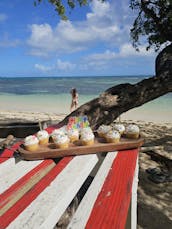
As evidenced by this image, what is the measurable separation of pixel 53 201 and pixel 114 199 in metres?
0.34

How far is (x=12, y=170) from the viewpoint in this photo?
1631mm

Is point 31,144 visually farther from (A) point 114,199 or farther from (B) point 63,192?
(A) point 114,199

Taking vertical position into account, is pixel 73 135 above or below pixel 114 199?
above

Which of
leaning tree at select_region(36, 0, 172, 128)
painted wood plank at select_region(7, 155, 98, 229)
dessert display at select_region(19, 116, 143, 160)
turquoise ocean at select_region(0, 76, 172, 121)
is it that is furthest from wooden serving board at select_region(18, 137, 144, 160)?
turquoise ocean at select_region(0, 76, 172, 121)

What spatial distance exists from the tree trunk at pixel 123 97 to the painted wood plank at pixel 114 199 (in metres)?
2.51

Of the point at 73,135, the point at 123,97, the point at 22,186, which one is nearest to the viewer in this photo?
the point at 22,186

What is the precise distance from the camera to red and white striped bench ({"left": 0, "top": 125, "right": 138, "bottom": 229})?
1059 mm

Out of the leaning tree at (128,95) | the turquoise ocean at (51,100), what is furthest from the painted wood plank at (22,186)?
the turquoise ocean at (51,100)

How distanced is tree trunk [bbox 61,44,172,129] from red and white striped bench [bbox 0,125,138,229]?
93.7 inches

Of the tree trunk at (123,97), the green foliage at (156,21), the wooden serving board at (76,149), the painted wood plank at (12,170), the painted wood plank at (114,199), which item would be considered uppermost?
the green foliage at (156,21)

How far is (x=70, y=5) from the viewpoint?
5.56 m

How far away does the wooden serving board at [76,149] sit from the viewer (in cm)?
186

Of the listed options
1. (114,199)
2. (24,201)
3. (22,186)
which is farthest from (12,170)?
(114,199)

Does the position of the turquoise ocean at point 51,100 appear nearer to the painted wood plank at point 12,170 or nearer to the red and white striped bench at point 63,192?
the red and white striped bench at point 63,192
